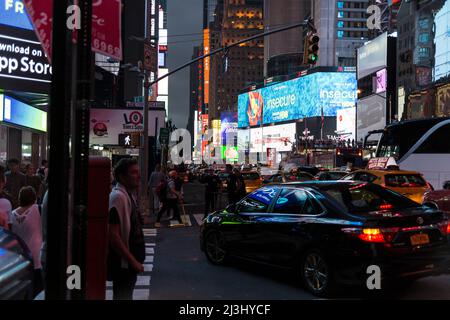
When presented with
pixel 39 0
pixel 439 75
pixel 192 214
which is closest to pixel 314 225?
pixel 39 0

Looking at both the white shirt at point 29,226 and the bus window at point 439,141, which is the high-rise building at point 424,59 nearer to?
the bus window at point 439,141

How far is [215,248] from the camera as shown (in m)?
9.66

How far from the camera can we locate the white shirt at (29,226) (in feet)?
20.2

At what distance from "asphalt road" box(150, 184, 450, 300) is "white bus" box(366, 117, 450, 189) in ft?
42.8

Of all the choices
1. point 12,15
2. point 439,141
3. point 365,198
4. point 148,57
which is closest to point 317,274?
point 365,198

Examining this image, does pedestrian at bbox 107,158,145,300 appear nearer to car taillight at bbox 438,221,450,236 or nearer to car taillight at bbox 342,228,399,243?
car taillight at bbox 342,228,399,243

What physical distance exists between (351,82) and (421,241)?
119 meters

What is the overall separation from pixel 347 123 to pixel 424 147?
86.4 meters

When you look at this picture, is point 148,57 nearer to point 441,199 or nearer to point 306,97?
point 441,199

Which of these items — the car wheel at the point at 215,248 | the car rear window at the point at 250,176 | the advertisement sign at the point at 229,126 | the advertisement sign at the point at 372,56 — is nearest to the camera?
the car wheel at the point at 215,248

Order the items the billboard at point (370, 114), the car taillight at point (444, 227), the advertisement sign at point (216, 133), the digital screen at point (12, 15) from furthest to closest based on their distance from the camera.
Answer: the advertisement sign at point (216, 133), the billboard at point (370, 114), the digital screen at point (12, 15), the car taillight at point (444, 227)

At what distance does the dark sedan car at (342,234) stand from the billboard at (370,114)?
2993 inches

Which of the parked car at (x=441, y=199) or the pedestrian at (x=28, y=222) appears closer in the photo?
the pedestrian at (x=28, y=222)

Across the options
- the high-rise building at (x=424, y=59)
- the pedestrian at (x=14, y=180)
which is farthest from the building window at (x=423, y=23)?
the pedestrian at (x=14, y=180)
